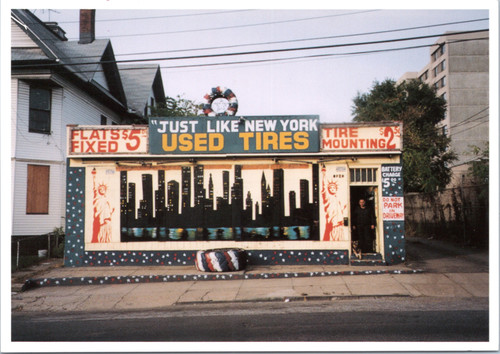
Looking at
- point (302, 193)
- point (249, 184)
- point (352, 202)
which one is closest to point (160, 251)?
point (249, 184)

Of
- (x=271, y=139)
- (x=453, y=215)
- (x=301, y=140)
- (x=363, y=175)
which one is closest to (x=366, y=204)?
(x=363, y=175)

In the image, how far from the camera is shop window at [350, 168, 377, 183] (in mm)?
11266

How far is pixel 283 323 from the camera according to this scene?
657 centimetres

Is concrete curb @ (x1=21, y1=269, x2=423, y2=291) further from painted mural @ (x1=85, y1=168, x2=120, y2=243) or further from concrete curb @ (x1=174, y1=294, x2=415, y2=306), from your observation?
concrete curb @ (x1=174, y1=294, x2=415, y2=306)

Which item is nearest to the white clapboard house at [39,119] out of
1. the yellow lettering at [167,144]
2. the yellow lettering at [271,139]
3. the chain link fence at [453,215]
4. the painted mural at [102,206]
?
the painted mural at [102,206]

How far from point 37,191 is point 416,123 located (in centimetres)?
2309

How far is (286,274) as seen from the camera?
9961 mm

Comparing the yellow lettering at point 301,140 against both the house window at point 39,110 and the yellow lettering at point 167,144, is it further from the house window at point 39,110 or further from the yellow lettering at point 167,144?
the house window at point 39,110

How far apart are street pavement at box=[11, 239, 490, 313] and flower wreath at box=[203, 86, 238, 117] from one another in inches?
177

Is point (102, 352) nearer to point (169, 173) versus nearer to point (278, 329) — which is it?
point (278, 329)

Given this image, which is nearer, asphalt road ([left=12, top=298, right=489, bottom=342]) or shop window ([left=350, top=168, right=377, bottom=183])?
asphalt road ([left=12, top=298, right=489, bottom=342])

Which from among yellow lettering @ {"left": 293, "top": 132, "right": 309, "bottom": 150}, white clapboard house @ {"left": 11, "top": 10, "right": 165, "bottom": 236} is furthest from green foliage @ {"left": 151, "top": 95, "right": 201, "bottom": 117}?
yellow lettering @ {"left": 293, "top": 132, "right": 309, "bottom": 150}

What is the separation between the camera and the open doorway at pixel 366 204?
11.3m

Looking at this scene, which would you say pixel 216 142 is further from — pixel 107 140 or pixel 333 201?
pixel 333 201
